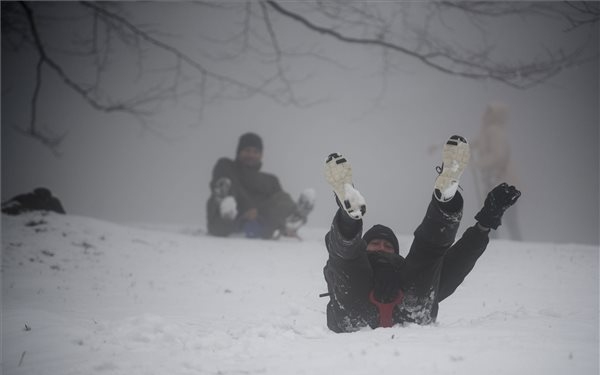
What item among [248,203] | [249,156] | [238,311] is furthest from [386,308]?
[249,156]

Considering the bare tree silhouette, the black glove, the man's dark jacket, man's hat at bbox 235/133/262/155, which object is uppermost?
the bare tree silhouette

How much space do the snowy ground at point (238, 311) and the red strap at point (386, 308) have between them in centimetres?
11

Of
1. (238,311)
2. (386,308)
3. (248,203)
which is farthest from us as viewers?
(248,203)

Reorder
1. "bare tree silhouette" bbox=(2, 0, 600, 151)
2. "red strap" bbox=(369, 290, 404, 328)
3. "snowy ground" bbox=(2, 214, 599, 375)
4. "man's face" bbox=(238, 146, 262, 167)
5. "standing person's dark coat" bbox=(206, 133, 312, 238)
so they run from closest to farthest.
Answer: "snowy ground" bbox=(2, 214, 599, 375) → "red strap" bbox=(369, 290, 404, 328) → "bare tree silhouette" bbox=(2, 0, 600, 151) → "standing person's dark coat" bbox=(206, 133, 312, 238) → "man's face" bbox=(238, 146, 262, 167)

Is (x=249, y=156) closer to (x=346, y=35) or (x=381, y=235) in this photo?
(x=346, y=35)

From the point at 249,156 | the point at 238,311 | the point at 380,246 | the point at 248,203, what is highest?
the point at 249,156

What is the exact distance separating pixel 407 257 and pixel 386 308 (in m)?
0.34

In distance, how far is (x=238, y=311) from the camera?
14.1 ft

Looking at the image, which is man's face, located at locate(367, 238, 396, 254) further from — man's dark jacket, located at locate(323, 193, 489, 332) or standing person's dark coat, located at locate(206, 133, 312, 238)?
standing person's dark coat, located at locate(206, 133, 312, 238)

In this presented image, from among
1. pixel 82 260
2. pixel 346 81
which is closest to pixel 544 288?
pixel 82 260

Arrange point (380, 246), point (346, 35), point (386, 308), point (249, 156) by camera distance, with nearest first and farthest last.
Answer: point (386, 308) → point (380, 246) → point (346, 35) → point (249, 156)

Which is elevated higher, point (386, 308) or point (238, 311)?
point (386, 308)

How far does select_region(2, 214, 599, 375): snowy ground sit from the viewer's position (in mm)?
2037

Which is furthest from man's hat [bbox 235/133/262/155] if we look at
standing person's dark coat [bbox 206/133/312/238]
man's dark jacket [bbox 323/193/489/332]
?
man's dark jacket [bbox 323/193/489/332]
